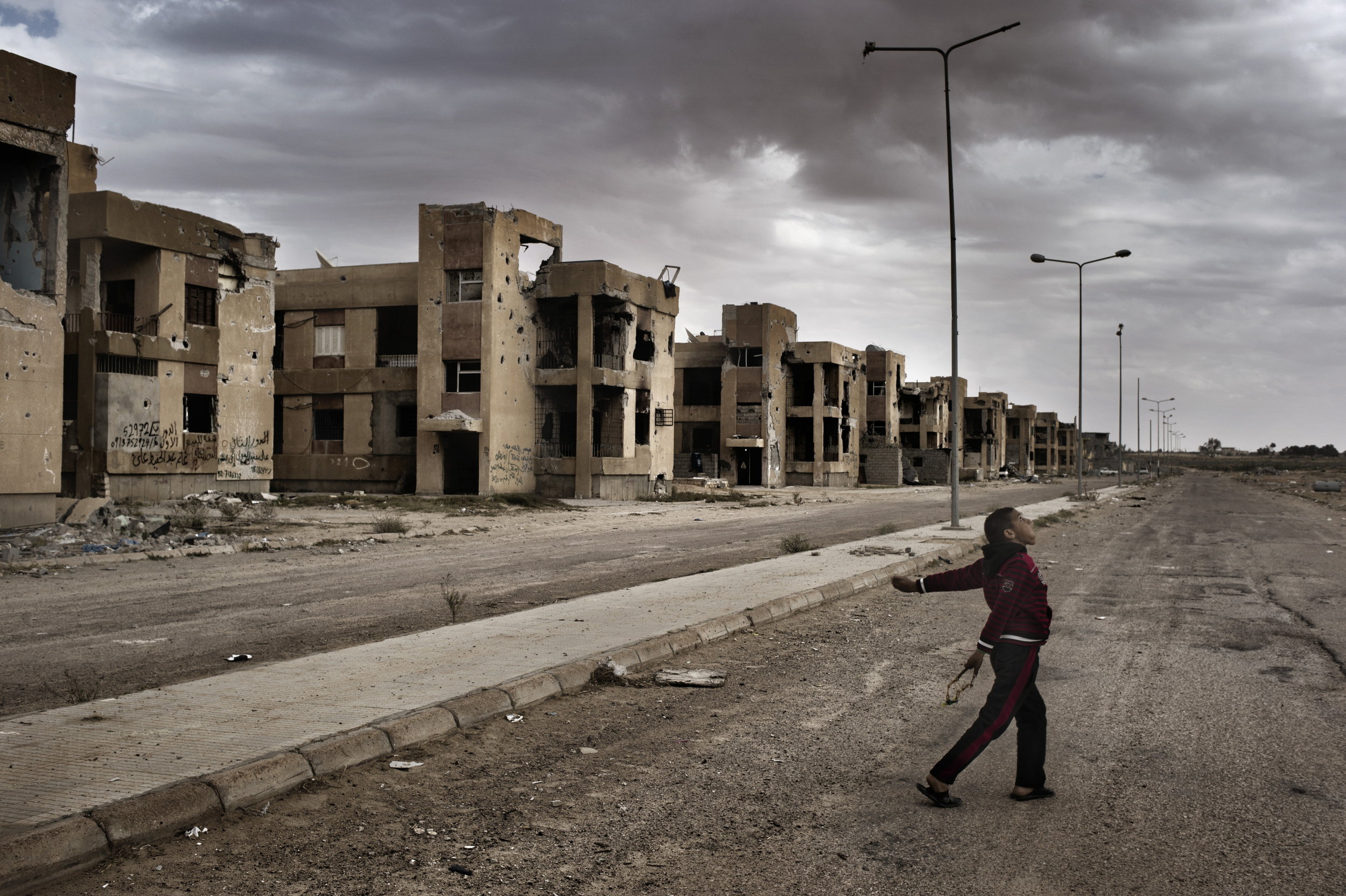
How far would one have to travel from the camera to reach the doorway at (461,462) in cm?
3953

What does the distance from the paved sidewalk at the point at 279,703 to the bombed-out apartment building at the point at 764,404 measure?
51.2 m

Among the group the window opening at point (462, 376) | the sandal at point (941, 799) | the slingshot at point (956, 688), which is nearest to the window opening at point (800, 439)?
the window opening at point (462, 376)

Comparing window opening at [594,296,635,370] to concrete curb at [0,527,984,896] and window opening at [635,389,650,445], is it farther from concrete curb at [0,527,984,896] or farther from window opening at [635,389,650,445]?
concrete curb at [0,527,984,896]

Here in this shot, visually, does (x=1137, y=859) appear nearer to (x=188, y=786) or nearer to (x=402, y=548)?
(x=188, y=786)

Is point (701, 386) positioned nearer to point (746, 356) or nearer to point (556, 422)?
point (746, 356)

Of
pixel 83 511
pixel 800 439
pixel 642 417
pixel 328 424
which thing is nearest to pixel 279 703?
pixel 83 511

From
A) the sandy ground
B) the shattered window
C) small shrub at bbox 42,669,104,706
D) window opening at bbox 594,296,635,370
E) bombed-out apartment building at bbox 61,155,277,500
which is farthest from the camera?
window opening at bbox 594,296,635,370

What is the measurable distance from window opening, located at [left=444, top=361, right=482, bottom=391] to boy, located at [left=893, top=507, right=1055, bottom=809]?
114 feet

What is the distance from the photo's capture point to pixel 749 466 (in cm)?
6391

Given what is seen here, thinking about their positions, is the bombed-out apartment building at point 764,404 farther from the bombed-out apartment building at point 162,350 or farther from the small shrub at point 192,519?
the small shrub at point 192,519

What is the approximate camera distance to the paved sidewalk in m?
4.61

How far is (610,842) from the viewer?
427 centimetres

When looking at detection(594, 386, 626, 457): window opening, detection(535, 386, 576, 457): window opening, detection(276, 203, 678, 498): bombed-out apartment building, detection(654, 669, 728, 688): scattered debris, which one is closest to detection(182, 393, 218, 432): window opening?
detection(276, 203, 678, 498): bombed-out apartment building

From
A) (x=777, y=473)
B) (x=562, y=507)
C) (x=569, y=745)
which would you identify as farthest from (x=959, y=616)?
(x=777, y=473)
